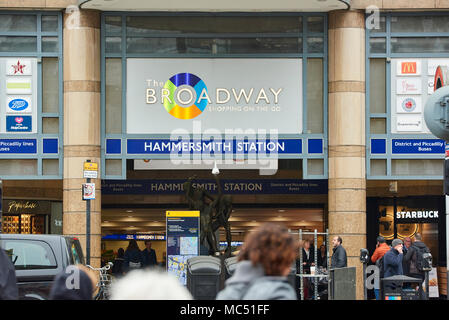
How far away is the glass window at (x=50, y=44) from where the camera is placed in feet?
72.0

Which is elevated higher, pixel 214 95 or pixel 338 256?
pixel 214 95

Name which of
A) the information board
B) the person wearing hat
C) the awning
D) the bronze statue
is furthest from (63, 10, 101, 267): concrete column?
the person wearing hat

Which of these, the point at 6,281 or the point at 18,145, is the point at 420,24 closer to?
the point at 18,145

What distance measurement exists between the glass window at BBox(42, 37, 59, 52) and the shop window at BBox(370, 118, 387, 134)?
329 inches

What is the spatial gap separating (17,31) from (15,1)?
756mm

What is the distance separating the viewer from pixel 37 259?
39.3ft

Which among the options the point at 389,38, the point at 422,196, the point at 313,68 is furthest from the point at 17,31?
the point at 422,196

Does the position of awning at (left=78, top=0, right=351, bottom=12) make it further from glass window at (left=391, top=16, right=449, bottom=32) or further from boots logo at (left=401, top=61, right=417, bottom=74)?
boots logo at (left=401, top=61, right=417, bottom=74)

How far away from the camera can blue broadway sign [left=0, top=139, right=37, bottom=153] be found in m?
21.7

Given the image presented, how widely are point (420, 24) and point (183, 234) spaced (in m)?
8.18

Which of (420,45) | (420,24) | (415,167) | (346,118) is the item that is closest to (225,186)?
(346,118)

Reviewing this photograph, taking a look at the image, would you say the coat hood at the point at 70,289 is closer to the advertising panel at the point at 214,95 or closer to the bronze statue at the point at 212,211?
the bronze statue at the point at 212,211

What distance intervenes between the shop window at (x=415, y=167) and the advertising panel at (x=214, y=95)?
267 centimetres

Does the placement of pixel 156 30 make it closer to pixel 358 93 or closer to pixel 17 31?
pixel 17 31
